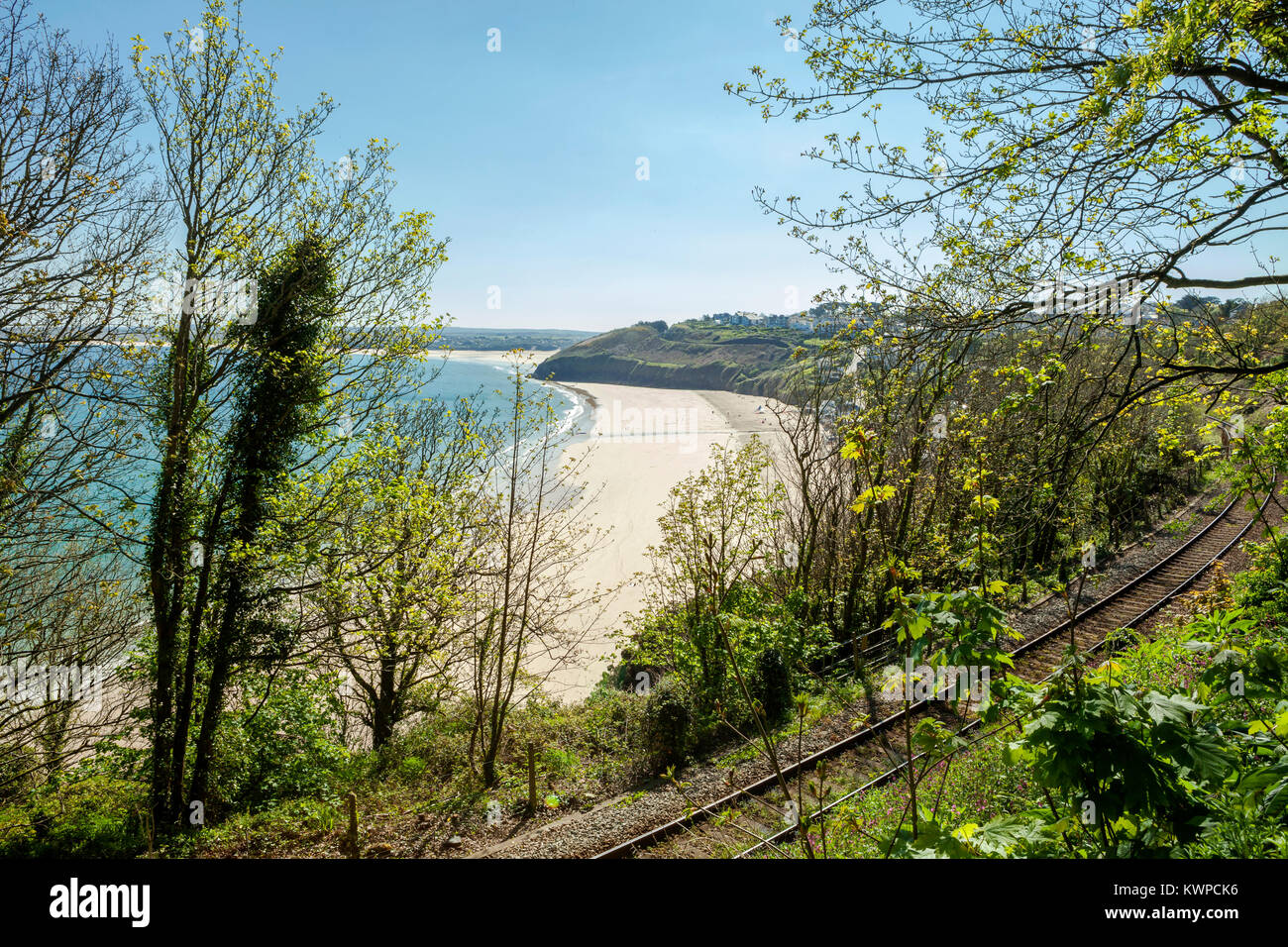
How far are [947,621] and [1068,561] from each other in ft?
59.9

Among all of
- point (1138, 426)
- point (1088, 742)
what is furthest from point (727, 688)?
point (1138, 426)

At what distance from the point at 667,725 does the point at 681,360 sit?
137 metres

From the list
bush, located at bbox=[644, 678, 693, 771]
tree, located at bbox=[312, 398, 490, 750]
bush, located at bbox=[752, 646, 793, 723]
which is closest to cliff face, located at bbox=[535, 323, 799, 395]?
bush, located at bbox=[752, 646, 793, 723]

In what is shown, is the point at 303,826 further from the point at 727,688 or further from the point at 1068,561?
the point at 1068,561

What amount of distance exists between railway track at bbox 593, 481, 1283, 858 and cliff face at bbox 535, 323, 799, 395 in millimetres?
87331

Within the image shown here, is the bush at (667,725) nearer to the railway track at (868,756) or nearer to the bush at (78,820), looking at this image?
the railway track at (868,756)

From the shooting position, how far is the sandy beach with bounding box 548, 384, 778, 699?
20.5 m

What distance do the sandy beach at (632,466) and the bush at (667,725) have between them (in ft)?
8.84

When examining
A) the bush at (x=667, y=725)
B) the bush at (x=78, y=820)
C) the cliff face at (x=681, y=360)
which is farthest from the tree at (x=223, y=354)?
the cliff face at (x=681, y=360)

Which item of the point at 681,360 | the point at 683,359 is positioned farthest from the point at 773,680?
the point at 683,359

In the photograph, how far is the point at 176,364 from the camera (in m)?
8.85

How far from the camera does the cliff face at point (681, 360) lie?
12381 cm

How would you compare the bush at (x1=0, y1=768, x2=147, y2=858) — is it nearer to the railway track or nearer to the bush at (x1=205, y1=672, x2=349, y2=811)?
the bush at (x1=205, y1=672, x2=349, y2=811)

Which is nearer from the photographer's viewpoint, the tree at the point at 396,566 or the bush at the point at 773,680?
the tree at the point at 396,566
